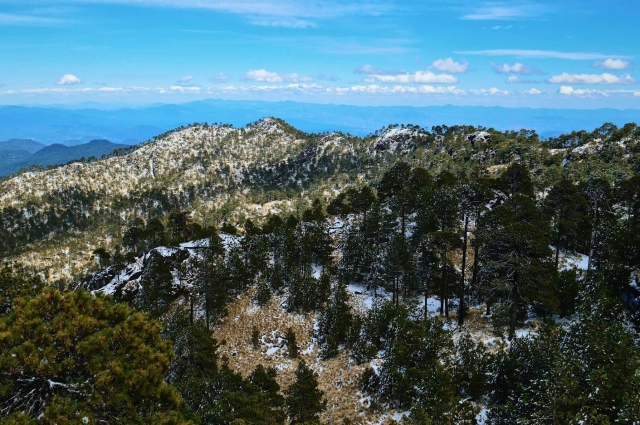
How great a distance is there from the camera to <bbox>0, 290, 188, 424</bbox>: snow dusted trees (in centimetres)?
962

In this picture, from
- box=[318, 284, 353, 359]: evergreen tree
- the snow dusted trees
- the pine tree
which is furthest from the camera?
box=[318, 284, 353, 359]: evergreen tree

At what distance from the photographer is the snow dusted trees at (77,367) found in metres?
9.62

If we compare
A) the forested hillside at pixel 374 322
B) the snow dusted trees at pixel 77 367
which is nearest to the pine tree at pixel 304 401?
the forested hillside at pixel 374 322

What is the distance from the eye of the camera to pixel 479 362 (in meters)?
25.7

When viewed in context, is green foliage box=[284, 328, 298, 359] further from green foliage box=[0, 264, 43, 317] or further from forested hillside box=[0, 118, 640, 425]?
green foliage box=[0, 264, 43, 317]

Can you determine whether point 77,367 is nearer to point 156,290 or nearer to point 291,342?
point 291,342

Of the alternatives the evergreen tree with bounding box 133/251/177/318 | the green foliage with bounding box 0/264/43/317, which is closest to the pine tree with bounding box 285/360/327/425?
the green foliage with bounding box 0/264/43/317

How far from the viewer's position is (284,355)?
44.0 m

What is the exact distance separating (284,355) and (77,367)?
3574 centimetres

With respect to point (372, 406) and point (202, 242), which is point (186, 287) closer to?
point (202, 242)

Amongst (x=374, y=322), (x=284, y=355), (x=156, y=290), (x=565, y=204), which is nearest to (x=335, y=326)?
(x=374, y=322)

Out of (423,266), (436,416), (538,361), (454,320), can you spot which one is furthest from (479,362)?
(423,266)

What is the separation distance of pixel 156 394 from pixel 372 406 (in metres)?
22.4

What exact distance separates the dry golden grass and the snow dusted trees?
21.2 metres
